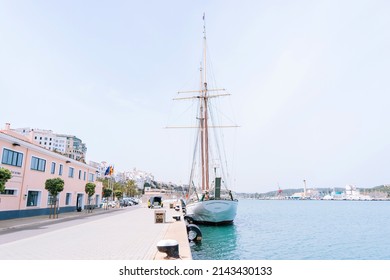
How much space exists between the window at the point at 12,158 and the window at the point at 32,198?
3.74 m

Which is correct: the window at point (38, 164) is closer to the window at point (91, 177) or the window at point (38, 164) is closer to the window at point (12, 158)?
the window at point (12, 158)

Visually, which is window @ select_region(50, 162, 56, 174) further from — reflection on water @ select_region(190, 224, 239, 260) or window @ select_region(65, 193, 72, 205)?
reflection on water @ select_region(190, 224, 239, 260)

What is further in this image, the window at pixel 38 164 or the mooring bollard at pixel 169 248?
the window at pixel 38 164

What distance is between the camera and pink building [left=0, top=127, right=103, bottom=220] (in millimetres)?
21812

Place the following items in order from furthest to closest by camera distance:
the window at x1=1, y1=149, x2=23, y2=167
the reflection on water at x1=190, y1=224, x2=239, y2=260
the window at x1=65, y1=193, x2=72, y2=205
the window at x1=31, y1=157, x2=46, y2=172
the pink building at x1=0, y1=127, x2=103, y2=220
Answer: the window at x1=65, y1=193, x2=72, y2=205 < the window at x1=31, y1=157, x2=46, y2=172 < the pink building at x1=0, y1=127, x2=103, y2=220 < the window at x1=1, y1=149, x2=23, y2=167 < the reflection on water at x1=190, y1=224, x2=239, y2=260

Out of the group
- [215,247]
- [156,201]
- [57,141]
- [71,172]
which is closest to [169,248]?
[215,247]

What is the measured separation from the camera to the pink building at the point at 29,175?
21.8m

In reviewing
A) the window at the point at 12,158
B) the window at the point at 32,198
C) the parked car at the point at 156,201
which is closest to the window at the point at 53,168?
the window at the point at 32,198

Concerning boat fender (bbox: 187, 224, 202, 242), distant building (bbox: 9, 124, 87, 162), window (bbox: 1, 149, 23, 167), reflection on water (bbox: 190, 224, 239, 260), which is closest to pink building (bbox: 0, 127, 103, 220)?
window (bbox: 1, 149, 23, 167)

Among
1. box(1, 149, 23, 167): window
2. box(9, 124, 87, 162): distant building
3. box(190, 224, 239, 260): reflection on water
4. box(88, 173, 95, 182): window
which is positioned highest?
box(9, 124, 87, 162): distant building

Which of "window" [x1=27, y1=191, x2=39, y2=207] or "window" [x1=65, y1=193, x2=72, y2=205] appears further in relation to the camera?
"window" [x1=65, y1=193, x2=72, y2=205]

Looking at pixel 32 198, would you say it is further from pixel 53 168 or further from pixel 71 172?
pixel 71 172
